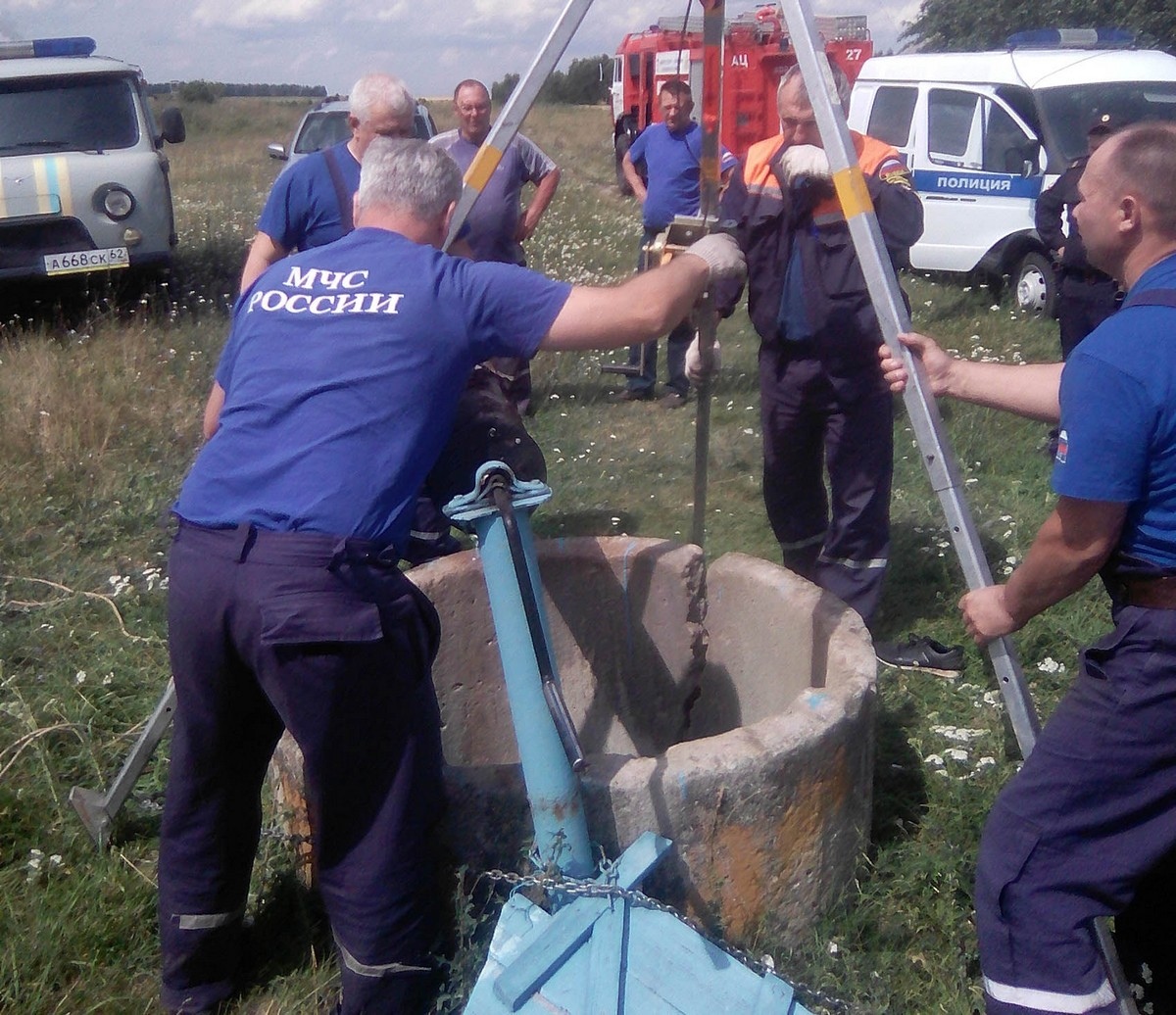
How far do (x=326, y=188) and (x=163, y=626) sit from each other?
163cm

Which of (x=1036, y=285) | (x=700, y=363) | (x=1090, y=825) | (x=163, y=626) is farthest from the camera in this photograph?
(x=1036, y=285)

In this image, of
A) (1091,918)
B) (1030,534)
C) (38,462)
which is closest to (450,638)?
(1091,918)

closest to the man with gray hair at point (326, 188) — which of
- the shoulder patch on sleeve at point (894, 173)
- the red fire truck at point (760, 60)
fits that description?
the shoulder patch on sleeve at point (894, 173)

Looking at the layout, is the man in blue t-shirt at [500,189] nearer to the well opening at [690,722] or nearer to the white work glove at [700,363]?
the well opening at [690,722]

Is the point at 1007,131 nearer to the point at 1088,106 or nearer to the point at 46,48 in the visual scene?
the point at 1088,106

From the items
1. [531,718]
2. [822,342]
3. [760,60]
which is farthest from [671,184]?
[760,60]

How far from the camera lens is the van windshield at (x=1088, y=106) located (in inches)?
336

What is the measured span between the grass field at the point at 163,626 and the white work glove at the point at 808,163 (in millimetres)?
1605

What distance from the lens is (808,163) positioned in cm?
337

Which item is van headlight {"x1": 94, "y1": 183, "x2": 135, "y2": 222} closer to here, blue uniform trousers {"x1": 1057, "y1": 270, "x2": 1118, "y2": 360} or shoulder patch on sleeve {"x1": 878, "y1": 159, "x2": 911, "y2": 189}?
blue uniform trousers {"x1": 1057, "y1": 270, "x2": 1118, "y2": 360}

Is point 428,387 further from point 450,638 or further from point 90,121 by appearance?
point 90,121

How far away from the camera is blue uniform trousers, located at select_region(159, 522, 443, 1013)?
203 cm

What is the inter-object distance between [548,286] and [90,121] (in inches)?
297

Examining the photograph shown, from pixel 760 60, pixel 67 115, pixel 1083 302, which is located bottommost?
pixel 1083 302
